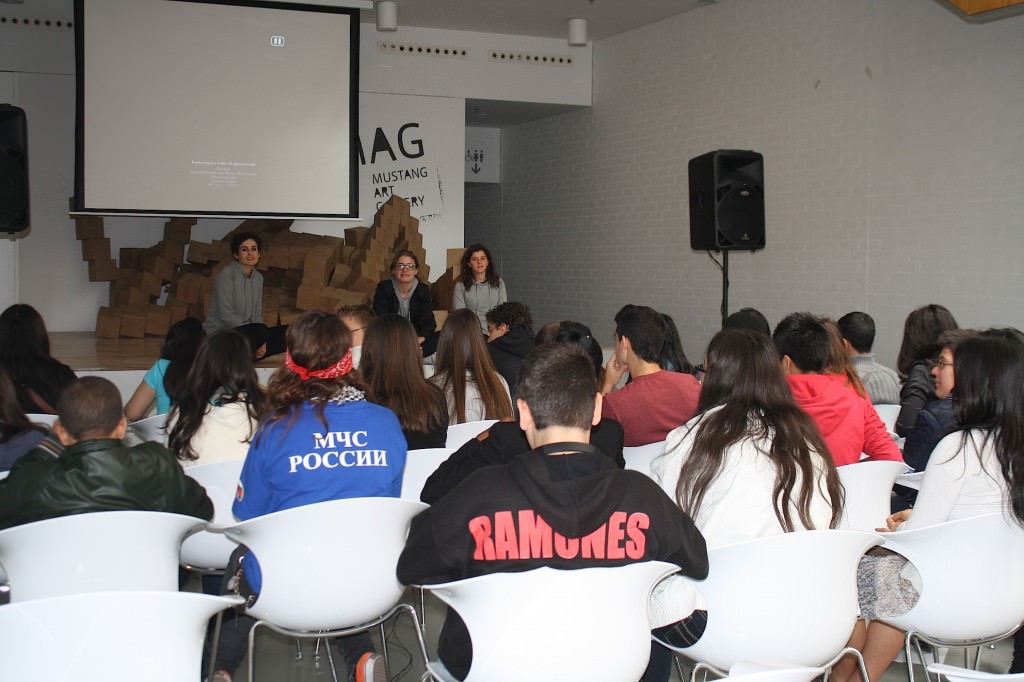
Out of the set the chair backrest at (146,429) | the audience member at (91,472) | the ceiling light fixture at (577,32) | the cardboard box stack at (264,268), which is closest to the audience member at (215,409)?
the chair backrest at (146,429)

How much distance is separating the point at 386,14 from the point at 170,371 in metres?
5.86

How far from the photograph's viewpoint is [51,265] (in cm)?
938

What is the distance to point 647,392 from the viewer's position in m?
3.36

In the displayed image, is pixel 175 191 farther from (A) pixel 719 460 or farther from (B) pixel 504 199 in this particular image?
(A) pixel 719 460

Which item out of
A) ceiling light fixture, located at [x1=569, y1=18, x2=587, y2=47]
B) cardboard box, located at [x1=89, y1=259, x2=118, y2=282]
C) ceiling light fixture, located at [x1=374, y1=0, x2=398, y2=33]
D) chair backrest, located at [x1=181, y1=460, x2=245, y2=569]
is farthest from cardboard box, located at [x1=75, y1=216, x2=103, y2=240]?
chair backrest, located at [x1=181, y1=460, x2=245, y2=569]

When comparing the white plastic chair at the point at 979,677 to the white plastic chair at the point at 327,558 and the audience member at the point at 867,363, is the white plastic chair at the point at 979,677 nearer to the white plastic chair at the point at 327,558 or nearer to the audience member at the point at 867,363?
the white plastic chair at the point at 327,558

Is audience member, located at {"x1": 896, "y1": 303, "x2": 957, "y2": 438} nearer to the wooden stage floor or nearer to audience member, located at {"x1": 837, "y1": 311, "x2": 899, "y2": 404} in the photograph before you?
audience member, located at {"x1": 837, "y1": 311, "x2": 899, "y2": 404}

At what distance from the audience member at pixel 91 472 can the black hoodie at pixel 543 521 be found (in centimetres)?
82

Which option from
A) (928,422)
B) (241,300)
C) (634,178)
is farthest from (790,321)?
(634,178)

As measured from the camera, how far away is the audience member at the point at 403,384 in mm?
3348

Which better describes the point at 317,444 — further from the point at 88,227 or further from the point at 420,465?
the point at 88,227

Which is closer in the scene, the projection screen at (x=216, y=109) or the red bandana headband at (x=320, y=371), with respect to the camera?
the red bandana headband at (x=320, y=371)

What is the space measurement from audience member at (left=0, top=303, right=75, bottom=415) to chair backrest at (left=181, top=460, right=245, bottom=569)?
1221mm

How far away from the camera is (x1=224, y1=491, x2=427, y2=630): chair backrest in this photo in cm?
230
